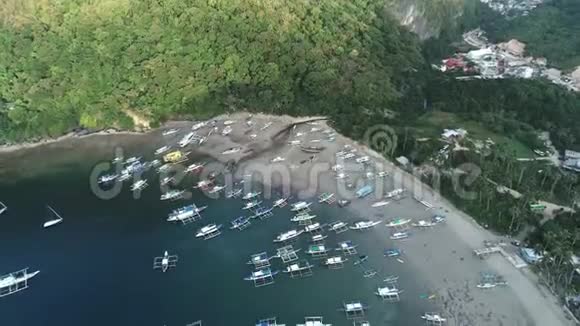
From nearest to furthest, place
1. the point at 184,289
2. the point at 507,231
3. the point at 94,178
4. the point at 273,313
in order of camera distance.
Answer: the point at 273,313
the point at 184,289
the point at 507,231
the point at 94,178

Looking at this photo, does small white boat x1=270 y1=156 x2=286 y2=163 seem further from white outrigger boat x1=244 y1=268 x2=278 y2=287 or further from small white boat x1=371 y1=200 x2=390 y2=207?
white outrigger boat x1=244 y1=268 x2=278 y2=287

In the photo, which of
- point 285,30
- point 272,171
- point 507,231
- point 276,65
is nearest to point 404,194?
point 507,231

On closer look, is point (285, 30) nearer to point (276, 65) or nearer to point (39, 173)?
point (276, 65)

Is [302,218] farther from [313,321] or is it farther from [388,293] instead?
[313,321]

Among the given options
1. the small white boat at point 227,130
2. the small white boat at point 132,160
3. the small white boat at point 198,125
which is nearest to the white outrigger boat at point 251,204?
the small white boat at point 227,130

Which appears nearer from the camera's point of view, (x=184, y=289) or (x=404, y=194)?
(x=184, y=289)

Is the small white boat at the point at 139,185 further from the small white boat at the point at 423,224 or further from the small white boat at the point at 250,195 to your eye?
the small white boat at the point at 423,224

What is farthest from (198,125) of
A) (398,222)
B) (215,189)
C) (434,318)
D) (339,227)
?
(434,318)

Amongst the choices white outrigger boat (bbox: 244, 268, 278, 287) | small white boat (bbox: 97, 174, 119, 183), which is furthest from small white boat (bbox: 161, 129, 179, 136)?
white outrigger boat (bbox: 244, 268, 278, 287)
